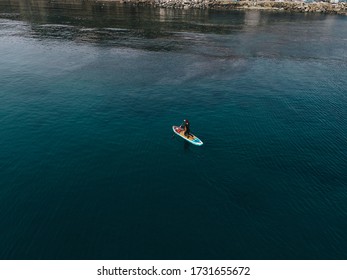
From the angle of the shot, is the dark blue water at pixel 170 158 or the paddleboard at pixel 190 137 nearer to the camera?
the dark blue water at pixel 170 158

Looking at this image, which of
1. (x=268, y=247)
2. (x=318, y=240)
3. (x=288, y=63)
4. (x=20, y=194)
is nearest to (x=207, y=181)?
(x=268, y=247)

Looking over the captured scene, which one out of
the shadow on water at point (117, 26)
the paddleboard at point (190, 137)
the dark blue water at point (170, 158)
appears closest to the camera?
the dark blue water at point (170, 158)

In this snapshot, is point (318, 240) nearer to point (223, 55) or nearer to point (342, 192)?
point (342, 192)

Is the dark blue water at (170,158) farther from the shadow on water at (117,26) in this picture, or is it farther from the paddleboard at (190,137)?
the shadow on water at (117,26)

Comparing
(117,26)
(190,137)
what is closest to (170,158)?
(190,137)

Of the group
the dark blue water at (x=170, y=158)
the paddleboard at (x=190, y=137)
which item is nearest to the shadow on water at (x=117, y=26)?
the dark blue water at (x=170, y=158)

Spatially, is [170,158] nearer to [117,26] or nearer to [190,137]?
[190,137]

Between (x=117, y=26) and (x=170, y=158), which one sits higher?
(x=117, y=26)

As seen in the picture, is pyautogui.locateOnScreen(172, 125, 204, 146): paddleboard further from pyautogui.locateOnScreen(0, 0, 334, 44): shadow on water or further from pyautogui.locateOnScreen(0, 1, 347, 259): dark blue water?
pyautogui.locateOnScreen(0, 0, 334, 44): shadow on water
